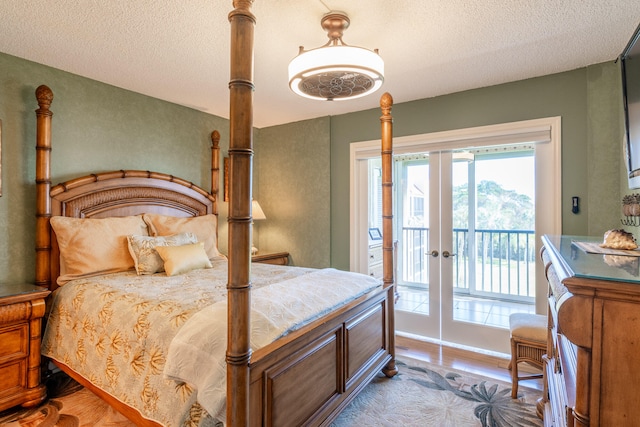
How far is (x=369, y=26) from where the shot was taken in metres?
2.10

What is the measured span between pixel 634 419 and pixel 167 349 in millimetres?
1731

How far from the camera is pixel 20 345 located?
2219 millimetres

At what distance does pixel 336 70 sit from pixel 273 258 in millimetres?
2774

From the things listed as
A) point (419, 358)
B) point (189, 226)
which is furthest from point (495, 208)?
point (189, 226)

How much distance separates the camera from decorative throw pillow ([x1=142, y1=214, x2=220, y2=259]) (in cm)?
316

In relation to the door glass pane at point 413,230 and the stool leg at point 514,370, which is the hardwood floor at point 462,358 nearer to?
the stool leg at point 514,370

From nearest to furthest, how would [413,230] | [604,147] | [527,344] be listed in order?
1. [527,344]
2. [604,147]
3. [413,230]

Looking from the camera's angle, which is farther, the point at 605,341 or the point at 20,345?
the point at 20,345

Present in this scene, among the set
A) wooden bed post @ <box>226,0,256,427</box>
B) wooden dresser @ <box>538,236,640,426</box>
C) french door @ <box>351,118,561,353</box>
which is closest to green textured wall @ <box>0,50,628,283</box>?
french door @ <box>351,118,561,353</box>

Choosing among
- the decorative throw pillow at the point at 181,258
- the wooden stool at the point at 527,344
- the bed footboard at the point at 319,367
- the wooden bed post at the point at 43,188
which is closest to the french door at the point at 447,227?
the wooden stool at the point at 527,344

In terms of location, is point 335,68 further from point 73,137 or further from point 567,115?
point 73,137

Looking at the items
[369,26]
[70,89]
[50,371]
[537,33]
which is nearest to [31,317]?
[50,371]

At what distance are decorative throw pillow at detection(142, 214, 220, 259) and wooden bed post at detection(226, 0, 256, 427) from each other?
7.16 ft

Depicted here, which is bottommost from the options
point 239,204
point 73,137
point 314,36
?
point 239,204
